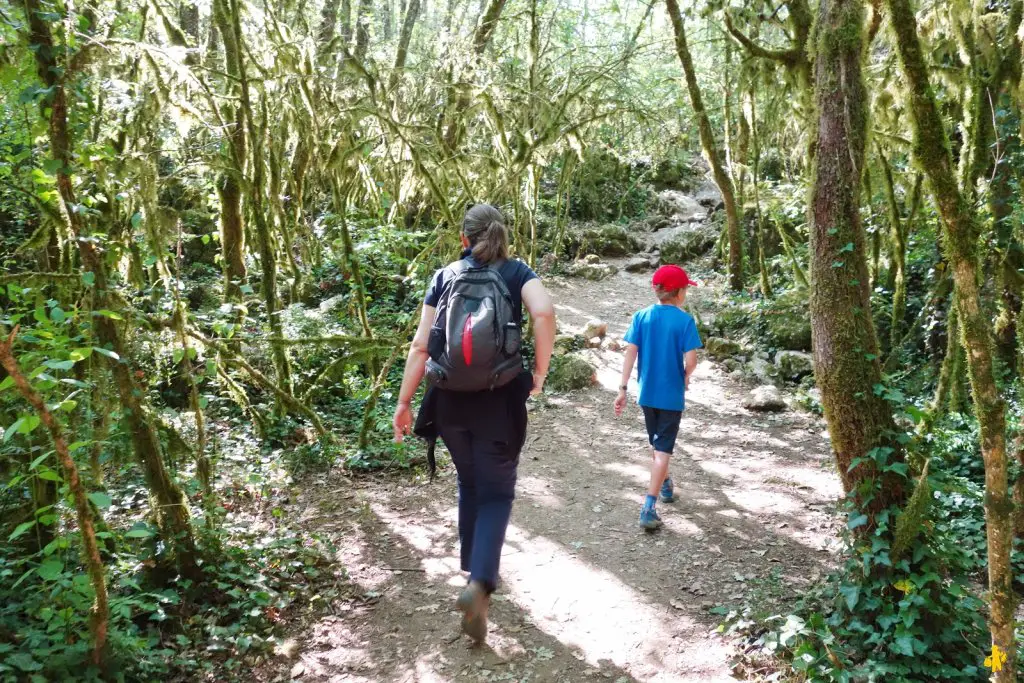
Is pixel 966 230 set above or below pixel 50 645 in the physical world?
above

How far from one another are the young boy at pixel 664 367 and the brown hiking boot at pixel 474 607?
81.7 inches

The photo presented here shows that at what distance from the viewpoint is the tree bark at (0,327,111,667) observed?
8.43 ft

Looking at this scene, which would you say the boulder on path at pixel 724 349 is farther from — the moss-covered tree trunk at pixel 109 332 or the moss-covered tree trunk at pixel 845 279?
the moss-covered tree trunk at pixel 109 332

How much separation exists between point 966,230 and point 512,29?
11.1 metres

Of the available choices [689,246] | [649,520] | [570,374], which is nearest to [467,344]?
[649,520]

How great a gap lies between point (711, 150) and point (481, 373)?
10630mm

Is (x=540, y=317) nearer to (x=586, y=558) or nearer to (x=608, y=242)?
(x=586, y=558)

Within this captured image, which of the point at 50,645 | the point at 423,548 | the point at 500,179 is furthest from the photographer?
the point at 500,179

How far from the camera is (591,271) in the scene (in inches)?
703

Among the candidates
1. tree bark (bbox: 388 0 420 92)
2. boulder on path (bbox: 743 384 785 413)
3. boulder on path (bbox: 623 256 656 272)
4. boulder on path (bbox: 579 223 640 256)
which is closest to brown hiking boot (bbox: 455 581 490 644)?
boulder on path (bbox: 743 384 785 413)

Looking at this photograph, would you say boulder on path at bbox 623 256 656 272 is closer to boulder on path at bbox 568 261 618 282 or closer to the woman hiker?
boulder on path at bbox 568 261 618 282

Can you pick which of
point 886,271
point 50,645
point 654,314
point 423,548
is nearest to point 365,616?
point 423,548

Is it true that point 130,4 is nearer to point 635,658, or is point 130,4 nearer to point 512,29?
point 512,29

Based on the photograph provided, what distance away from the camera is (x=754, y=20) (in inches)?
350
